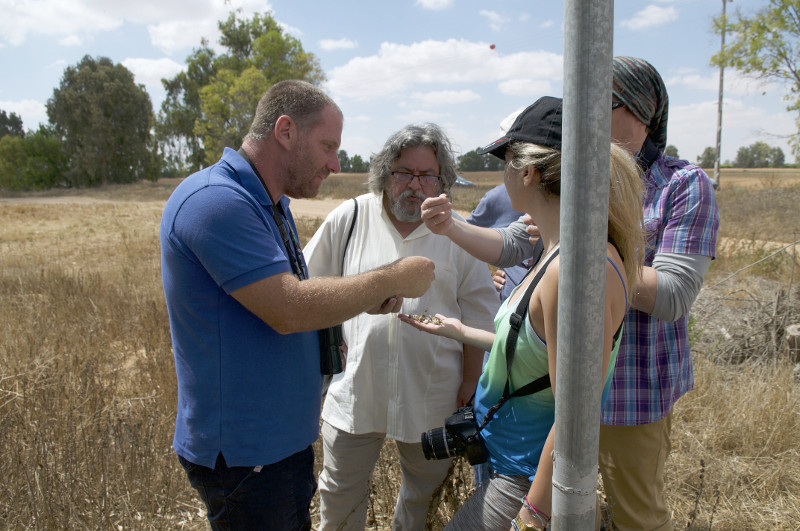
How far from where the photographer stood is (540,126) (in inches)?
64.2

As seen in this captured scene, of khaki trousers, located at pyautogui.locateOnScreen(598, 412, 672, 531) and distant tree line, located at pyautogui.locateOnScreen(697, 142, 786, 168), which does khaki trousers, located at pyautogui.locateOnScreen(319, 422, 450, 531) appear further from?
distant tree line, located at pyautogui.locateOnScreen(697, 142, 786, 168)

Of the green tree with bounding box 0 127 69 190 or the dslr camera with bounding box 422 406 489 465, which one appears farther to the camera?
the green tree with bounding box 0 127 69 190

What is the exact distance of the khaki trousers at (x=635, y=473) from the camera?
2.04 metres

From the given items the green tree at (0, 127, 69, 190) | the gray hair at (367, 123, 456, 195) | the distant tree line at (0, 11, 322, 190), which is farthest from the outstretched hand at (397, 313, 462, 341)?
the green tree at (0, 127, 69, 190)

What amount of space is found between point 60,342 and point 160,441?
2330 mm

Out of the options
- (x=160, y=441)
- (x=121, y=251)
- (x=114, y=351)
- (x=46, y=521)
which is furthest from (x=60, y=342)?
(x=121, y=251)

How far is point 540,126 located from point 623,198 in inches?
13.0

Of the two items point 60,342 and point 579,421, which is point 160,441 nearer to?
point 60,342

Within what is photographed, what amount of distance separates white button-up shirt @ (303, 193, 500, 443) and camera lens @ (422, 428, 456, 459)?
53 cm

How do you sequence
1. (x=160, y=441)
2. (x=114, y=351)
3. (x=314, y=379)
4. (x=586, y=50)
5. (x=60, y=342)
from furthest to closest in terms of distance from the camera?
(x=114, y=351) < (x=60, y=342) < (x=160, y=441) < (x=314, y=379) < (x=586, y=50)

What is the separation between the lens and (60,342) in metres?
4.89

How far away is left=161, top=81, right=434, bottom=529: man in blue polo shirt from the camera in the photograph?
5.35ft

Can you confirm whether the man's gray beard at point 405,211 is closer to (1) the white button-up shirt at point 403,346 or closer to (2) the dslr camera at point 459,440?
(1) the white button-up shirt at point 403,346

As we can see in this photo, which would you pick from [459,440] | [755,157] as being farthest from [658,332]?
[755,157]
